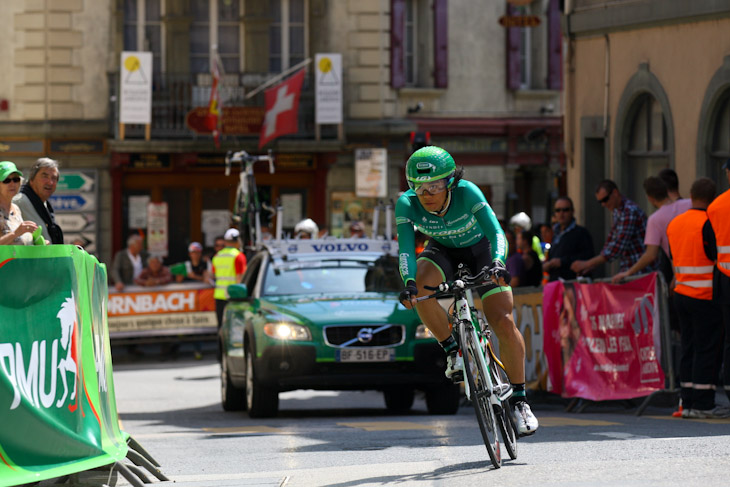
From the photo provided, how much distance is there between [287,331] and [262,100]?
20.7 m

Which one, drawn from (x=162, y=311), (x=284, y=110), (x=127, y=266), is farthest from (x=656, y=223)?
(x=284, y=110)

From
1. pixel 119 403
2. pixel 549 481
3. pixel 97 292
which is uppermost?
pixel 97 292

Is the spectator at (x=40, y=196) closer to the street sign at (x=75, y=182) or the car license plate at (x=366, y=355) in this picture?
the car license plate at (x=366, y=355)

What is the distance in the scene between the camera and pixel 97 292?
29.3 feet

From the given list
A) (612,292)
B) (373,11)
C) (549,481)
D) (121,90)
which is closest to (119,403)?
(612,292)

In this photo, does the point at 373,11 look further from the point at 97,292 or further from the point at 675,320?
the point at 97,292

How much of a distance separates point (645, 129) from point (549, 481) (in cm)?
1292

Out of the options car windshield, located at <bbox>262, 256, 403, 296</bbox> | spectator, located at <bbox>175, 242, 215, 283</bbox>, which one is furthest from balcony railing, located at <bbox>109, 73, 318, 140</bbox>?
car windshield, located at <bbox>262, 256, 403, 296</bbox>

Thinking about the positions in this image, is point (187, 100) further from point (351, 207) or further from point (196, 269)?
point (196, 269)

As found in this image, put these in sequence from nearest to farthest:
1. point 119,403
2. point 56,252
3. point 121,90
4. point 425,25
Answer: point 56,252
point 119,403
point 121,90
point 425,25

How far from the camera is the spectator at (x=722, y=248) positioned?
11938mm

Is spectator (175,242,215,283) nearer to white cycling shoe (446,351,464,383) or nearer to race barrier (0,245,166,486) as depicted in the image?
white cycling shoe (446,351,464,383)

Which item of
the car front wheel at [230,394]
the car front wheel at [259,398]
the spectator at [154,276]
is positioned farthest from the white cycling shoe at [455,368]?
the spectator at [154,276]

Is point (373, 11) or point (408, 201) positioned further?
point (373, 11)
